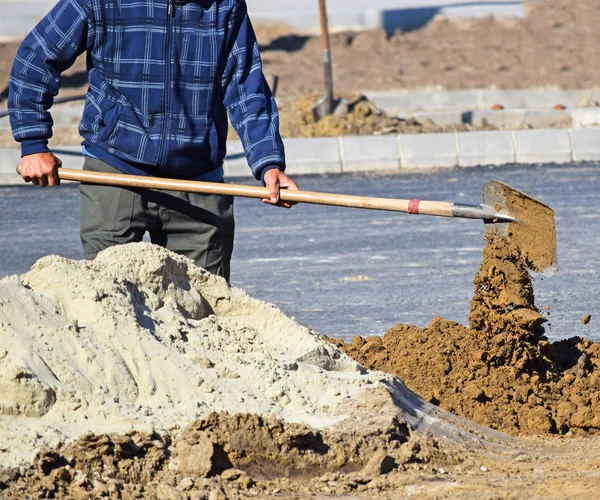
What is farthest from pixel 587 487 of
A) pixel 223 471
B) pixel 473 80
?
pixel 473 80

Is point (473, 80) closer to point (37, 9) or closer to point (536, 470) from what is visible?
point (37, 9)

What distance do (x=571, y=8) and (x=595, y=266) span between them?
20.9 metres

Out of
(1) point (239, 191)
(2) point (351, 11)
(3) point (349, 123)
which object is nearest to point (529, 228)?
(1) point (239, 191)

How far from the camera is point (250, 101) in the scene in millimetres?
4938

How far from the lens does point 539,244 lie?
494cm

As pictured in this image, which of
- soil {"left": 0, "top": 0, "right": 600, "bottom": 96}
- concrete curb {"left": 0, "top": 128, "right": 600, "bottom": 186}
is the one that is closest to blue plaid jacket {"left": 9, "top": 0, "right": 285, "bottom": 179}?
concrete curb {"left": 0, "top": 128, "right": 600, "bottom": 186}

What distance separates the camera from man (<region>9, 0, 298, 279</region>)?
15.6ft

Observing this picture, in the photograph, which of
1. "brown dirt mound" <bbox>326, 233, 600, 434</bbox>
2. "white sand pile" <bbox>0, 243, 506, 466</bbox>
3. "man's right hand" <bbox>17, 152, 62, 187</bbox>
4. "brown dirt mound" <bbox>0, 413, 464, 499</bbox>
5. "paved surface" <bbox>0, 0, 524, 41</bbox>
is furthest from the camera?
"paved surface" <bbox>0, 0, 524, 41</bbox>

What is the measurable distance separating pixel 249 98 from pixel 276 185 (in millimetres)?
406

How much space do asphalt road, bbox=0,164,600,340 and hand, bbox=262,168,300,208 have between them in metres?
1.39

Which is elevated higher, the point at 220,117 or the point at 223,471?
the point at 220,117

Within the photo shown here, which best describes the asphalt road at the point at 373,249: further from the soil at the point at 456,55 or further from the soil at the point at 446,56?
the soil at the point at 456,55

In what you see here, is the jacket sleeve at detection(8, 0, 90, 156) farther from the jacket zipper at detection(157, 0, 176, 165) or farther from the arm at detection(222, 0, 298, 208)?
the arm at detection(222, 0, 298, 208)

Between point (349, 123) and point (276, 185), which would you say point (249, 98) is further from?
point (349, 123)
